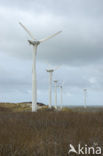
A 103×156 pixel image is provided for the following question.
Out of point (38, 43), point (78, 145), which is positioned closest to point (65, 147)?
point (78, 145)

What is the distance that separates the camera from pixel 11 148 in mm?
4352

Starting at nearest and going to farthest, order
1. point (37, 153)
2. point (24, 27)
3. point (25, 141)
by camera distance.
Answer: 1. point (37, 153)
2. point (25, 141)
3. point (24, 27)

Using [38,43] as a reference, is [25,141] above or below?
below

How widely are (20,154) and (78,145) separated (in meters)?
→ 1.42

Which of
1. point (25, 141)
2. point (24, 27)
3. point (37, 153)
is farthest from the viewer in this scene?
point (24, 27)

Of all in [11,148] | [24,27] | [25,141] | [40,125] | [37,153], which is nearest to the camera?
[37,153]

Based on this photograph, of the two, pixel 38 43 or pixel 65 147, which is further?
pixel 38 43

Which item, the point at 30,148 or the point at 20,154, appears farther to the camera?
the point at 30,148

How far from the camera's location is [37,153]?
409 cm

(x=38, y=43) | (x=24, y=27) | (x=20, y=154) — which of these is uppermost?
(x=24, y=27)

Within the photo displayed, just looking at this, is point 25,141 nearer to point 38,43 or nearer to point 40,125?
point 40,125

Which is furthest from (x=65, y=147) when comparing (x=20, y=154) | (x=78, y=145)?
(x=20, y=154)

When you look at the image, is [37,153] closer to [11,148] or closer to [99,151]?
[11,148]

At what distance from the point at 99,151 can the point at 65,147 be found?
798mm
